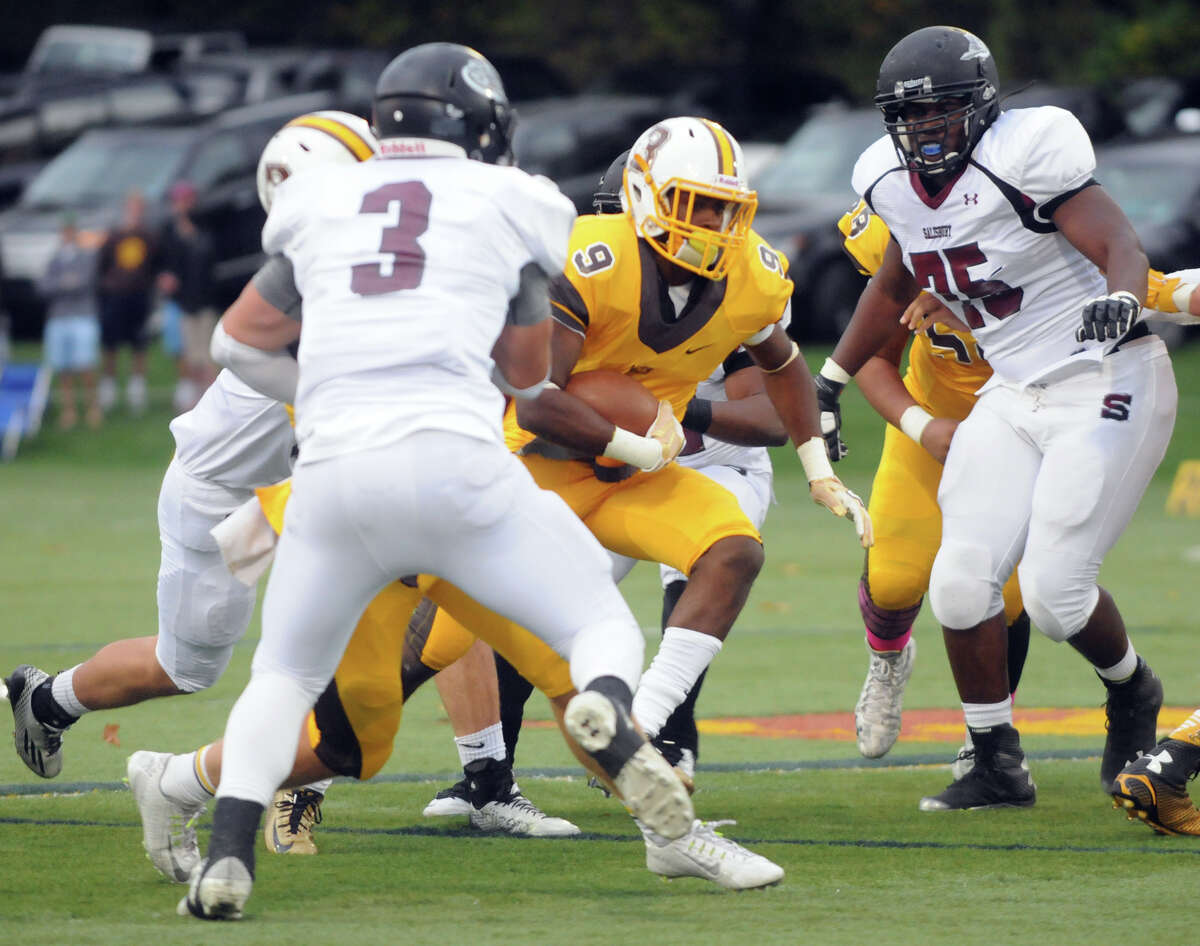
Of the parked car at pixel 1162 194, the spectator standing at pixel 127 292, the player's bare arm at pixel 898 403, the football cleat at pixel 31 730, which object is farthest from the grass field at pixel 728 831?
the spectator standing at pixel 127 292

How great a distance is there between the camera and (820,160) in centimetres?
1784

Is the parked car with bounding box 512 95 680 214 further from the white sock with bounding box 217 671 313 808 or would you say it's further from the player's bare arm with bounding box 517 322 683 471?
the white sock with bounding box 217 671 313 808

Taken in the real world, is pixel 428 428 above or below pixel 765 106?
above

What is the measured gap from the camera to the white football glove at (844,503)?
Answer: 497cm

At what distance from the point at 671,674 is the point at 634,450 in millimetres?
540

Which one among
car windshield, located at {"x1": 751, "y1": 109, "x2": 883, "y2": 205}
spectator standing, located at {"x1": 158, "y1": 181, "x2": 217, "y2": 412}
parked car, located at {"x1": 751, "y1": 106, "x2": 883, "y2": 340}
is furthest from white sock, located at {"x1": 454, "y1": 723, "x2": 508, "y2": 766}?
car windshield, located at {"x1": 751, "y1": 109, "x2": 883, "y2": 205}

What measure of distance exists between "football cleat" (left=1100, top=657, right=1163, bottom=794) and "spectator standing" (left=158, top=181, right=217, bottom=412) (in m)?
12.1

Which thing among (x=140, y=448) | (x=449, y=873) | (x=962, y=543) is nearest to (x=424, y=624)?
(x=449, y=873)

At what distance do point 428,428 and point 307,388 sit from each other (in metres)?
0.30

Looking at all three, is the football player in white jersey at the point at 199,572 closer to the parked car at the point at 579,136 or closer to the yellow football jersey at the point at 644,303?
the yellow football jersey at the point at 644,303

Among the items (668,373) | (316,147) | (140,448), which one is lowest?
(140,448)

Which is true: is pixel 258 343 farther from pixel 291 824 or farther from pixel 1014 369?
pixel 1014 369

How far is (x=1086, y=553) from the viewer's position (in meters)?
5.24

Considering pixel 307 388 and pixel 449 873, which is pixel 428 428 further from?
pixel 449 873
